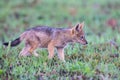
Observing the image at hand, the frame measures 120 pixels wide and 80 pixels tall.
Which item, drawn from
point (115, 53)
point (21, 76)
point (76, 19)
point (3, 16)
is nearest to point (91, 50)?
point (115, 53)

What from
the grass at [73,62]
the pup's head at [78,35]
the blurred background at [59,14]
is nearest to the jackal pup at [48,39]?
the pup's head at [78,35]

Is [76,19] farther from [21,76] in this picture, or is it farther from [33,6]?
[21,76]

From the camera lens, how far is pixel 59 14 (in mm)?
18953

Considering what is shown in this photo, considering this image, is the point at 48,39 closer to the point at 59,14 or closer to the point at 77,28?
the point at 77,28

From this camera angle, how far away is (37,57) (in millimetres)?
10203

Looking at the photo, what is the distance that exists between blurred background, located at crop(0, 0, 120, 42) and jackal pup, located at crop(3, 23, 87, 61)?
4159 millimetres

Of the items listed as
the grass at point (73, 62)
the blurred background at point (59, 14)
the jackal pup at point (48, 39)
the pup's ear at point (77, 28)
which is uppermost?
the blurred background at point (59, 14)

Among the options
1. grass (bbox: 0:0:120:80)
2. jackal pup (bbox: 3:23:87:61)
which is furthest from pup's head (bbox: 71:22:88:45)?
grass (bbox: 0:0:120:80)

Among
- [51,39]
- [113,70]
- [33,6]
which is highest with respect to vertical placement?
[33,6]

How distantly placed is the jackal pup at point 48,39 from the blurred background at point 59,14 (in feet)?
13.6

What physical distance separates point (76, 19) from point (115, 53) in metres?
7.15

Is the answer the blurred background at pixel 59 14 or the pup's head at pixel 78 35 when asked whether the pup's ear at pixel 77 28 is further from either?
the blurred background at pixel 59 14

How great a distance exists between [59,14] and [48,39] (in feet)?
28.6

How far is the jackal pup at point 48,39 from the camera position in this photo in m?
10.1
